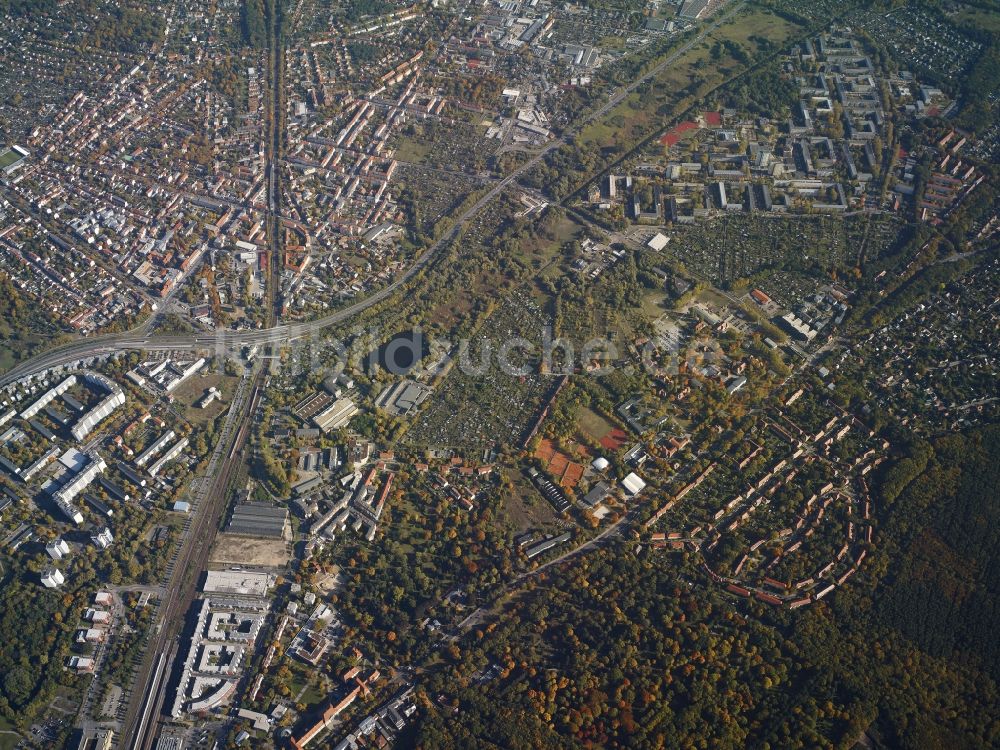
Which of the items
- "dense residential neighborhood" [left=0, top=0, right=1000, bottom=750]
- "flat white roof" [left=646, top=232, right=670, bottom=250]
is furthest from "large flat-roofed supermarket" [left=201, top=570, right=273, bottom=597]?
"flat white roof" [left=646, top=232, right=670, bottom=250]

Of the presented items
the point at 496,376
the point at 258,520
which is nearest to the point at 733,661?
the point at 496,376

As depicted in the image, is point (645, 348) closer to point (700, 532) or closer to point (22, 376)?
point (700, 532)

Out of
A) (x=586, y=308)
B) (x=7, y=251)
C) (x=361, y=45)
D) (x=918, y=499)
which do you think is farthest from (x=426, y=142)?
(x=918, y=499)

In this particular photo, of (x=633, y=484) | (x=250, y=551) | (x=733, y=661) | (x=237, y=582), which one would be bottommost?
(x=733, y=661)

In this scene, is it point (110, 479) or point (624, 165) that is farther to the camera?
point (624, 165)

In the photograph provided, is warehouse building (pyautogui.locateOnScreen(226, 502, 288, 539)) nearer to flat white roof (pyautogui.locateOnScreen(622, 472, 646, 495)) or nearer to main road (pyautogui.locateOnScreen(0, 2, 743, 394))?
main road (pyautogui.locateOnScreen(0, 2, 743, 394))

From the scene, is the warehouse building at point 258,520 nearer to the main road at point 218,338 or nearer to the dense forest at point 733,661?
the dense forest at point 733,661

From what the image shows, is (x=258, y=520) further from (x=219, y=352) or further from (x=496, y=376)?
(x=496, y=376)

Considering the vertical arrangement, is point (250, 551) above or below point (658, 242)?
below
